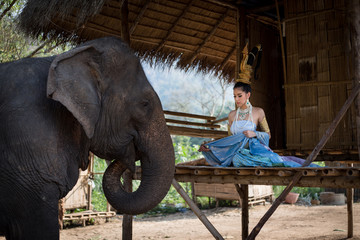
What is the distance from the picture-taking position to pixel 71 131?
247cm

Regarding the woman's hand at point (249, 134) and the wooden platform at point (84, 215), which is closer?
the woman's hand at point (249, 134)

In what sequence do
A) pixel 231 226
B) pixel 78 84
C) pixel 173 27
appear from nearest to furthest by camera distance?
pixel 78 84
pixel 173 27
pixel 231 226

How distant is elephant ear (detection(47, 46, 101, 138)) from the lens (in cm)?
228

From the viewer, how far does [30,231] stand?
2.19 m

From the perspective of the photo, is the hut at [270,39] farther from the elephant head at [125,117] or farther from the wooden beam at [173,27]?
the elephant head at [125,117]

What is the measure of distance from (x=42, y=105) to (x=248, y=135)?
3.11 m

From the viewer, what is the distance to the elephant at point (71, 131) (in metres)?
2.22

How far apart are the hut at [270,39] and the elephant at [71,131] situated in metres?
3.00

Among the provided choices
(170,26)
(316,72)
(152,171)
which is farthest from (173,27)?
(152,171)

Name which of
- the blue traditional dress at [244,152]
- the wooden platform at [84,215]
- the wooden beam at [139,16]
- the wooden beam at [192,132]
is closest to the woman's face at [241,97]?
the blue traditional dress at [244,152]

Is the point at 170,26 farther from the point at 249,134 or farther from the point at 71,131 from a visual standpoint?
the point at 71,131

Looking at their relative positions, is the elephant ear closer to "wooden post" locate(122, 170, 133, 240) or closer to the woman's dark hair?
the woman's dark hair

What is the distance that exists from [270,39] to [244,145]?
351cm

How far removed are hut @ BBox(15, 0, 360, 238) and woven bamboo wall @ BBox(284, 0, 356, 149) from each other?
0.05 feet
